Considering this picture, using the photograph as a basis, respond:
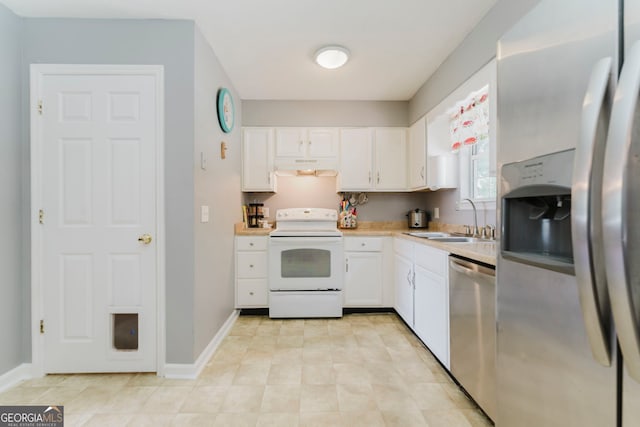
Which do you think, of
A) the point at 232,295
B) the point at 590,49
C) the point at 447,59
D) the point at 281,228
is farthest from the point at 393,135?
the point at 590,49

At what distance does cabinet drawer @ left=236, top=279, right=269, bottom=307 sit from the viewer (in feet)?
10.4

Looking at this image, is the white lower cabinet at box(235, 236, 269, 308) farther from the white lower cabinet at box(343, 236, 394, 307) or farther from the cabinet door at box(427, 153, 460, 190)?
the cabinet door at box(427, 153, 460, 190)

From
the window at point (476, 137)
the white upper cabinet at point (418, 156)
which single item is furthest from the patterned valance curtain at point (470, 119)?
the white upper cabinet at point (418, 156)

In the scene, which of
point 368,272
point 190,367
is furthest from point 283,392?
point 368,272

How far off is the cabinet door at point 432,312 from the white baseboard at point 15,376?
2.71 metres

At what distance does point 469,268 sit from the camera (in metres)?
1.63

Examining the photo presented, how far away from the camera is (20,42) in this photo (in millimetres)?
1999

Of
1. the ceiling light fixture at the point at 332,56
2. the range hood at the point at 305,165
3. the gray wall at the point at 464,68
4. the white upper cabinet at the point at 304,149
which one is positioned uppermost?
the ceiling light fixture at the point at 332,56

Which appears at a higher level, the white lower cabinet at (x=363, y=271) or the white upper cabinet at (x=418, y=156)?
the white upper cabinet at (x=418, y=156)

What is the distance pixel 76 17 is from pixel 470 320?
306cm

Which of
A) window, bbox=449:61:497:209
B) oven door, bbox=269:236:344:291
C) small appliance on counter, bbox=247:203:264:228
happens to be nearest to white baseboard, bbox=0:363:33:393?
oven door, bbox=269:236:344:291

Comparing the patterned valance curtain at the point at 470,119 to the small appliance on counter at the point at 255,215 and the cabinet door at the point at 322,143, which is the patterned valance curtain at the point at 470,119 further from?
the small appliance on counter at the point at 255,215

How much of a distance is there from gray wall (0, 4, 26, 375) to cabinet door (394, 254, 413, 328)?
2788 millimetres

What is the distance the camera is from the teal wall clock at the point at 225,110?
256cm
